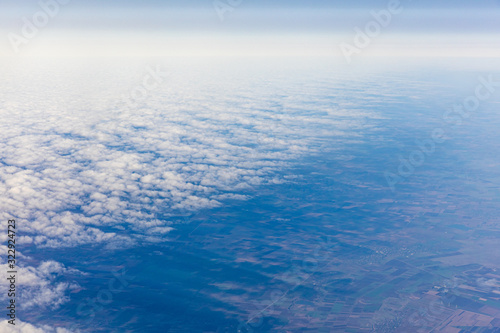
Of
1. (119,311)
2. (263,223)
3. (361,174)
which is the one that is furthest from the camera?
(361,174)

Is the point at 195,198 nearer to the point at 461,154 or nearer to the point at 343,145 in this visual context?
the point at 343,145

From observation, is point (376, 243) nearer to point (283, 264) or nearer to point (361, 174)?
point (283, 264)

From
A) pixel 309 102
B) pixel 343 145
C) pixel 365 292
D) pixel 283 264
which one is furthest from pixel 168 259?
pixel 309 102

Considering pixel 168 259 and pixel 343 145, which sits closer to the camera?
pixel 168 259

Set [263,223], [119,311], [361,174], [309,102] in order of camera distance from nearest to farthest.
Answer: [119,311], [263,223], [361,174], [309,102]

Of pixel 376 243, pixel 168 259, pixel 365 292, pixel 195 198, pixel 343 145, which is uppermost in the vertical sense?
pixel 343 145

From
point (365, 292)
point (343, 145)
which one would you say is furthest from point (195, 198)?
point (343, 145)

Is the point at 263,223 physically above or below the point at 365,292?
above

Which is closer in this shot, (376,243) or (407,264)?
(407,264)

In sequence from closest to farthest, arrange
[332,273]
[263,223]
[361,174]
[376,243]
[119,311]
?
1. [119,311]
2. [332,273]
3. [376,243]
4. [263,223]
5. [361,174]
